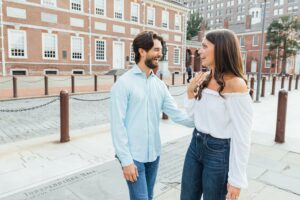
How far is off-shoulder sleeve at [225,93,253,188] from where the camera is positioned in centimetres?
179

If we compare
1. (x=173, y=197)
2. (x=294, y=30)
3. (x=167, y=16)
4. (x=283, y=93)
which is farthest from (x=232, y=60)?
(x=294, y=30)

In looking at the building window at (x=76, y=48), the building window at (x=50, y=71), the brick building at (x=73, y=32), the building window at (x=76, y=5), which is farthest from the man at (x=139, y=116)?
the building window at (x=76, y=5)

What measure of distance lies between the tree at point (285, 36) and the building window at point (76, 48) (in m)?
27.4

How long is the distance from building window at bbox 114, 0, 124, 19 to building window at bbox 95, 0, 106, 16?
1.58 meters

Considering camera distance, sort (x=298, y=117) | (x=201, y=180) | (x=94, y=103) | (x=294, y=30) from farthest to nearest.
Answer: (x=294, y=30) → (x=94, y=103) → (x=298, y=117) → (x=201, y=180)

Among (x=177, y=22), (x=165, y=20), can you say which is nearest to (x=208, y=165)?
(x=165, y=20)

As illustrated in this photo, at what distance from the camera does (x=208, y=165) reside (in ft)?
6.39

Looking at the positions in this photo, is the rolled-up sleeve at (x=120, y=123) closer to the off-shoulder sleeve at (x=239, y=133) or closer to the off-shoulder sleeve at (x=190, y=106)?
the off-shoulder sleeve at (x=190, y=106)

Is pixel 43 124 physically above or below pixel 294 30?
below

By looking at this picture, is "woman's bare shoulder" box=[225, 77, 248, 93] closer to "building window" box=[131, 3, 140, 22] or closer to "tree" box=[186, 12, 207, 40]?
"building window" box=[131, 3, 140, 22]

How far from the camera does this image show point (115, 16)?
1196 inches

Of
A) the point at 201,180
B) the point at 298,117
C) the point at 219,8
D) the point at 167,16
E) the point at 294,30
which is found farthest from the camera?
the point at 219,8

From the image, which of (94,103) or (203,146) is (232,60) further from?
(94,103)

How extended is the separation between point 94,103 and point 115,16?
22.0 m
